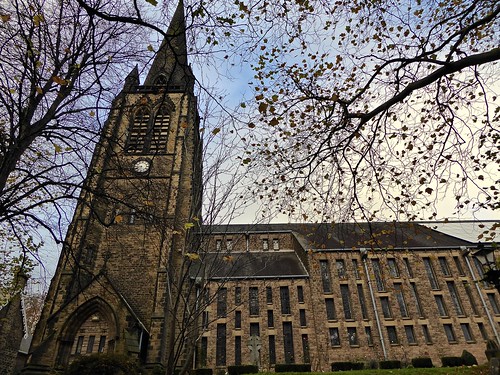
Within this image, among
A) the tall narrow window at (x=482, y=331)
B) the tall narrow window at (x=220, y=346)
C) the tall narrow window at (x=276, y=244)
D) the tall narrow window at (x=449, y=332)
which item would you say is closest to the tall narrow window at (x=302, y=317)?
the tall narrow window at (x=220, y=346)

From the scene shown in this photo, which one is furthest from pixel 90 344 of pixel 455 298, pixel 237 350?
pixel 455 298

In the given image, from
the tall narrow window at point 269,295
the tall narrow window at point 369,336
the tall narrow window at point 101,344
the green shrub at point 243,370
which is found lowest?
the green shrub at point 243,370

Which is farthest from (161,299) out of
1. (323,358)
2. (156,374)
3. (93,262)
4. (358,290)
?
(358,290)

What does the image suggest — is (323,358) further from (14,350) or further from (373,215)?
(14,350)

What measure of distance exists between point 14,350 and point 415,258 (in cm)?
3112

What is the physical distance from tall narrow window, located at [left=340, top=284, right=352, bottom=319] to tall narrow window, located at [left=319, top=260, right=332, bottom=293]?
3.61 ft

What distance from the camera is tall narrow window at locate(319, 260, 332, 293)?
87.7ft

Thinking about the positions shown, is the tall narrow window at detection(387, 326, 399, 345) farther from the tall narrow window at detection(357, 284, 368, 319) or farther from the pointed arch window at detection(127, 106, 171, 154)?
the pointed arch window at detection(127, 106, 171, 154)

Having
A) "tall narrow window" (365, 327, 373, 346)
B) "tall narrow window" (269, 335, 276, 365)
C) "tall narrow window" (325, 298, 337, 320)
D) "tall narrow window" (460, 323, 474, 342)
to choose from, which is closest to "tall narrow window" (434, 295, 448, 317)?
"tall narrow window" (460, 323, 474, 342)

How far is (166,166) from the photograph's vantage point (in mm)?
21469

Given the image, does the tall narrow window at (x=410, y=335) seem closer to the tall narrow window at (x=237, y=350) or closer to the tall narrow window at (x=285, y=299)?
the tall narrow window at (x=285, y=299)

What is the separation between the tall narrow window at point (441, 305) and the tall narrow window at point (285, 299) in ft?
40.1

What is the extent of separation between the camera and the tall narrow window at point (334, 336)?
79.6 ft

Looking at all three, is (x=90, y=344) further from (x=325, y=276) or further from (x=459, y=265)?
(x=459, y=265)
